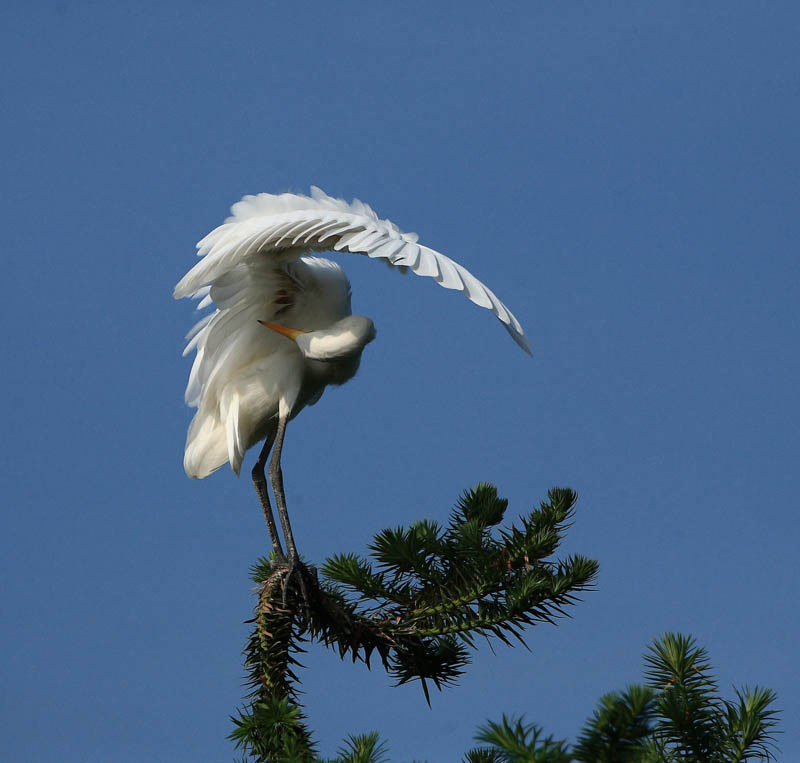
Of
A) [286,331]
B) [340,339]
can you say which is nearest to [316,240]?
[340,339]

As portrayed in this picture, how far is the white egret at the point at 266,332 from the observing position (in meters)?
5.94

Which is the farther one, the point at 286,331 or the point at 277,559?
the point at 286,331

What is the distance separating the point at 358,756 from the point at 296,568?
169cm

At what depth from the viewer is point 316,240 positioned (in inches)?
231

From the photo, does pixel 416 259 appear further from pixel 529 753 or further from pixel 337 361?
pixel 529 753

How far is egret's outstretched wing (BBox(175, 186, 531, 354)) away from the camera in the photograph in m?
5.08

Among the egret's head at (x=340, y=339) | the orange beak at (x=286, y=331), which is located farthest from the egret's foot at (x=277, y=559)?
the orange beak at (x=286, y=331)

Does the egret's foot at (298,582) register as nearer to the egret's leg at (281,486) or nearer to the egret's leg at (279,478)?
the egret's leg at (281,486)

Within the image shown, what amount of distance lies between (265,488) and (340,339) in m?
1.20

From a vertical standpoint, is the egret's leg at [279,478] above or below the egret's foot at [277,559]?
above

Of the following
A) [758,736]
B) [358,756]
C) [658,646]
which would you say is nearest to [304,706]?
[358,756]

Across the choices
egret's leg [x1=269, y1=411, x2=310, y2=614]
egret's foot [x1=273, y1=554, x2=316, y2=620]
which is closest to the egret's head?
egret's leg [x1=269, y1=411, x2=310, y2=614]

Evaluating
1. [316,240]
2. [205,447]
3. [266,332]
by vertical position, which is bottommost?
[205,447]

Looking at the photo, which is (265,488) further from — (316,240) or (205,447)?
(316,240)
